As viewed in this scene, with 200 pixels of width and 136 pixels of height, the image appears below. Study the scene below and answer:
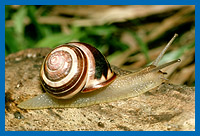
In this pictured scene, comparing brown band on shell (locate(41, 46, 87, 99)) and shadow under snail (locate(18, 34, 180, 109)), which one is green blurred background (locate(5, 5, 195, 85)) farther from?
brown band on shell (locate(41, 46, 87, 99))

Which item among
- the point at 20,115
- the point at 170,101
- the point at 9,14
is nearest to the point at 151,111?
the point at 170,101

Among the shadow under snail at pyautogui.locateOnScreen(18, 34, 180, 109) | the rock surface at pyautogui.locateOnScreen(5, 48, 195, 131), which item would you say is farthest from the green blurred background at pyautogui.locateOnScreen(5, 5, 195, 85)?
the rock surface at pyautogui.locateOnScreen(5, 48, 195, 131)

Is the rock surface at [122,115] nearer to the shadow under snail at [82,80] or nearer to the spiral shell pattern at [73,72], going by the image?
the shadow under snail at [82,80]

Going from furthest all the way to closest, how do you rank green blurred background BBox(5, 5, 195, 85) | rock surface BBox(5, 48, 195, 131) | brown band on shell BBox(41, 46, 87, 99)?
green blurred background BBox(5, 5, 195, 85) → brown band on shell BBox(41, 46, 87, 99) → rock surface BBox(5, 48, 195, 131)

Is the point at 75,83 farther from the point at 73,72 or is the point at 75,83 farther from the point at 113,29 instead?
the point at 113,29

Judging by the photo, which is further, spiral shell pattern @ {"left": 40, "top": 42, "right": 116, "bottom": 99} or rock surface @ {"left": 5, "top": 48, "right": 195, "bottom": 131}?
spiral shell pattern @ {"left": 40, "top": 42, "right": 116, "bottom": 99}

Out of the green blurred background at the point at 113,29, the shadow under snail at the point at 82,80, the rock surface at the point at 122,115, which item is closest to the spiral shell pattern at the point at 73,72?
the shadow under snail at the point at 82,80

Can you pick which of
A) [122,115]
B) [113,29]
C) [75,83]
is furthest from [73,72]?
[113,29]
